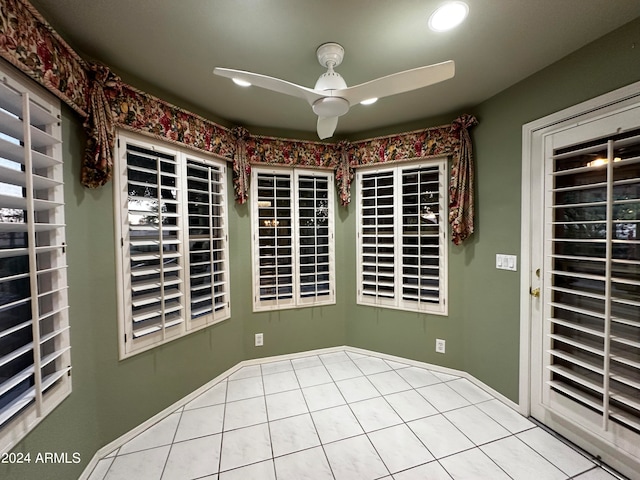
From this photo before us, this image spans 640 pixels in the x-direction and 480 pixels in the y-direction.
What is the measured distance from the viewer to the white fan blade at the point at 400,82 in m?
1.19

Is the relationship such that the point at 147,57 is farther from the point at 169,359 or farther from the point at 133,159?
the point at 169,359

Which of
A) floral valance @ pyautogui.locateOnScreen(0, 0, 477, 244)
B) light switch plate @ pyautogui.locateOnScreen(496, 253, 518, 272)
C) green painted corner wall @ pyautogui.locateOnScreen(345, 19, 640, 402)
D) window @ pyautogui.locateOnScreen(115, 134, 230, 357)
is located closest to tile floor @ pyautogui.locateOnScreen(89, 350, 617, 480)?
green painted corner wall @ pyautogui.locateOnScreen(345, 19, 640, 402)

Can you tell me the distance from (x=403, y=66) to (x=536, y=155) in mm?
1154

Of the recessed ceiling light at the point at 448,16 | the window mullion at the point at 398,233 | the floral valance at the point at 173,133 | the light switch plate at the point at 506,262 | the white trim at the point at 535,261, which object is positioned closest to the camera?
the floral valance at the point at 173,133

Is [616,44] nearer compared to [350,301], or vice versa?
[616,44]

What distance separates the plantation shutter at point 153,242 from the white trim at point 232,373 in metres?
0.62

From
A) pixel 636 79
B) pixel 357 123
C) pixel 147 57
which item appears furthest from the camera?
pixel 357 123

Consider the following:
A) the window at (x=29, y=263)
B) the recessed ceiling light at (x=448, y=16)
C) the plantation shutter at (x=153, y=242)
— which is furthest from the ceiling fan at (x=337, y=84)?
the plantation shutter at (x=153, y=242)

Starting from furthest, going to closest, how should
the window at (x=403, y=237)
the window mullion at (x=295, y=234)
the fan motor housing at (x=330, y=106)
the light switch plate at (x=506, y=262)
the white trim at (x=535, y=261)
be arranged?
the window mullion at (x=295, y=234)
the window at (x=403, y=237)
the light switch plate at (x=506, y=262)
the white trim at (x=535, y=261)
the fan motor housing at (x=330, y=106)

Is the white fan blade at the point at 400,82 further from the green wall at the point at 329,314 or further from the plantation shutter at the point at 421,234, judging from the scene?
the plantation shutter at the point at 421,234

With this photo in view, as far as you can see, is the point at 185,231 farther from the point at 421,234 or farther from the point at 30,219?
the point at 421,234

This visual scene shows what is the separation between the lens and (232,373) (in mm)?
2729

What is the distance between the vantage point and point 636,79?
1.44 m

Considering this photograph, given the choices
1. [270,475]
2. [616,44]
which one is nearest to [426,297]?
[270,475]
